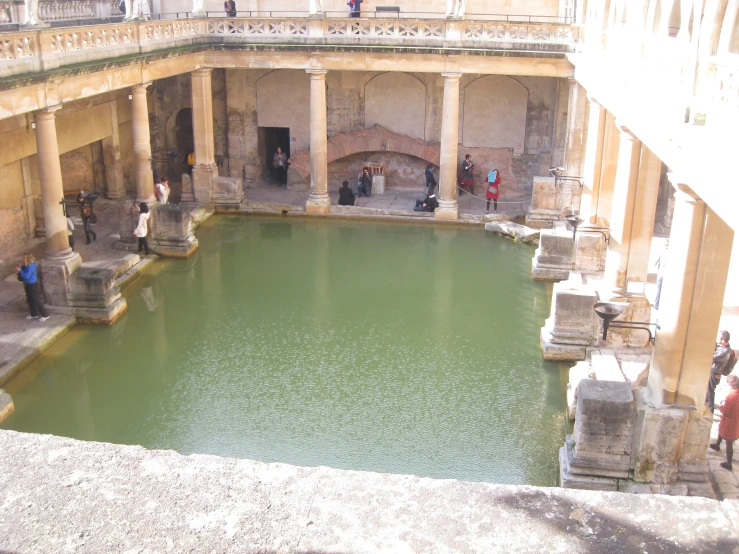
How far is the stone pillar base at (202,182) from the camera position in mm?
19703

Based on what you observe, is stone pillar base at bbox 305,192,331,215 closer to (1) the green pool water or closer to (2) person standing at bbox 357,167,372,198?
(2) person standing at bbox 357,167,372,198

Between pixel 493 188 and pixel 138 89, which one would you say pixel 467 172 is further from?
pixel 138 89

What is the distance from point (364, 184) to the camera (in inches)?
840

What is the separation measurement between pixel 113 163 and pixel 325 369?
11.2 m

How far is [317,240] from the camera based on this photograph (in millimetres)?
17688

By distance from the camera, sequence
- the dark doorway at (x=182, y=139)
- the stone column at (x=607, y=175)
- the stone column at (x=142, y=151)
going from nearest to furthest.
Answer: the stone column at (x=607, y=175)
the stone column at (x=142, y=151)
the dark doorway at (x=182, y=139)

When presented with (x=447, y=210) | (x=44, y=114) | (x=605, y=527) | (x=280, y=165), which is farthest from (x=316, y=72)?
(x=605, y=527)

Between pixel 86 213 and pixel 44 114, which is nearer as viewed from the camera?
pixel 44 114

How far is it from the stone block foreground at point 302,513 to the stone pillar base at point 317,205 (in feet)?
53.9

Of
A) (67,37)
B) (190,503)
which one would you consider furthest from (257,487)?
(67,37)

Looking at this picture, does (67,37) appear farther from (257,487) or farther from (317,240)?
(257,487)

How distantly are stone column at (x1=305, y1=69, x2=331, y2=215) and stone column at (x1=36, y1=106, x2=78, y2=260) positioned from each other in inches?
297

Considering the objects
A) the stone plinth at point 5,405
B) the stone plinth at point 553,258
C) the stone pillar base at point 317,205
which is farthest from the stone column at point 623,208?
the stone pillar base at point 317,205

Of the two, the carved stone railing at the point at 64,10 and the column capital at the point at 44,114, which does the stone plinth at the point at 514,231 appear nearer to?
the column capital at the point at 44,114
